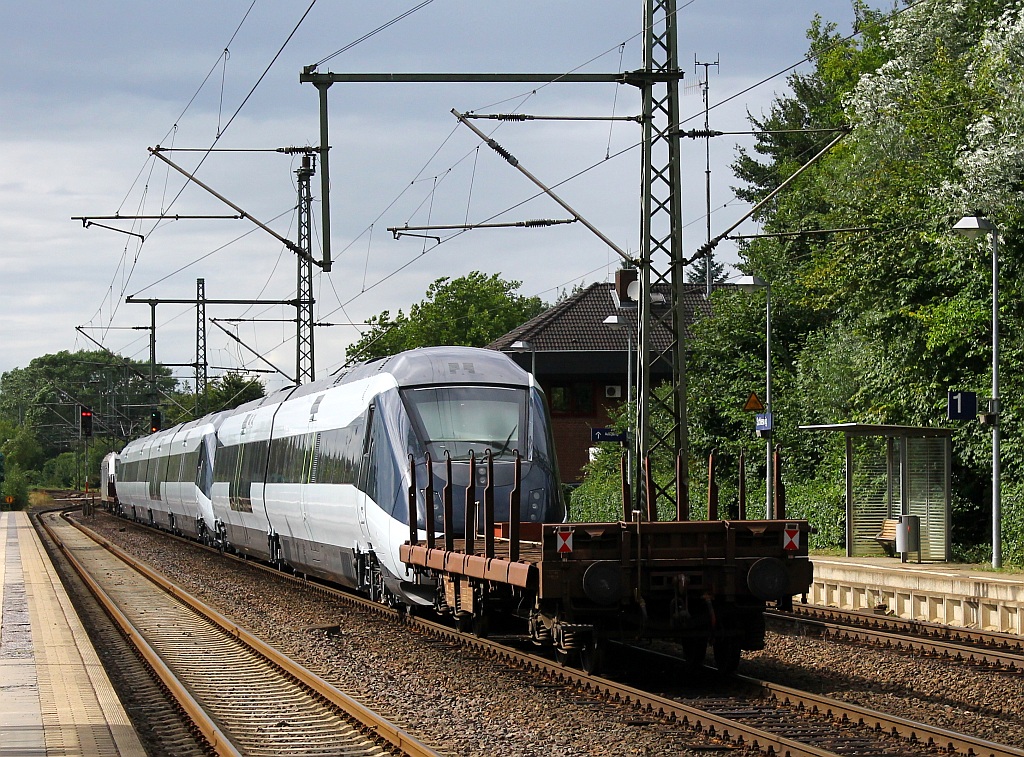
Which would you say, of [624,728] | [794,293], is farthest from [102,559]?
[624,728]

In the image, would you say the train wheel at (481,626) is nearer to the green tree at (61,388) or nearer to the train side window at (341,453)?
the train side window at (341,453)

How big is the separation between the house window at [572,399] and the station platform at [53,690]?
136ft

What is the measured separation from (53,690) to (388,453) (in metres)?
6.20

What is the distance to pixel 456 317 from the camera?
89688 millimetres

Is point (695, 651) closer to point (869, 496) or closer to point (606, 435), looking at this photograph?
point (869, 496)

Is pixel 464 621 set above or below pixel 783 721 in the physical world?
above

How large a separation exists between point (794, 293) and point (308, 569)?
86.0 feet

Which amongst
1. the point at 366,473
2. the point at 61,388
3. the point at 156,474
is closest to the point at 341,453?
the point at 366,473

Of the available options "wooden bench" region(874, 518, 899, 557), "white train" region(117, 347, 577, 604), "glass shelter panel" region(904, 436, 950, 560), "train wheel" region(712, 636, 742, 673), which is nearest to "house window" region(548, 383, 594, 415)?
"wooden bench" region(874, 518, 899, 557)

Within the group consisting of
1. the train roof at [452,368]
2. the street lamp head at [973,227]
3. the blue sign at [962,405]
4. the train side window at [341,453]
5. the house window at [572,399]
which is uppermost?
the street lamp head at [973,227]

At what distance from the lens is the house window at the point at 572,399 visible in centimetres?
6301

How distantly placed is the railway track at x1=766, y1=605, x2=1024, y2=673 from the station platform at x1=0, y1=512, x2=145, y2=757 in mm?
8328

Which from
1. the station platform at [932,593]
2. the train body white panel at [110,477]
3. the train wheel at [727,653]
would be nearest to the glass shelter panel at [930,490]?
the station platform at [932,593]

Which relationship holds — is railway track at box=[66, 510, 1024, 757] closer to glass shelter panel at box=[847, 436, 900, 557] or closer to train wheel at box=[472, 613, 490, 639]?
train wheel at box=[472, 613, 490, 639]
